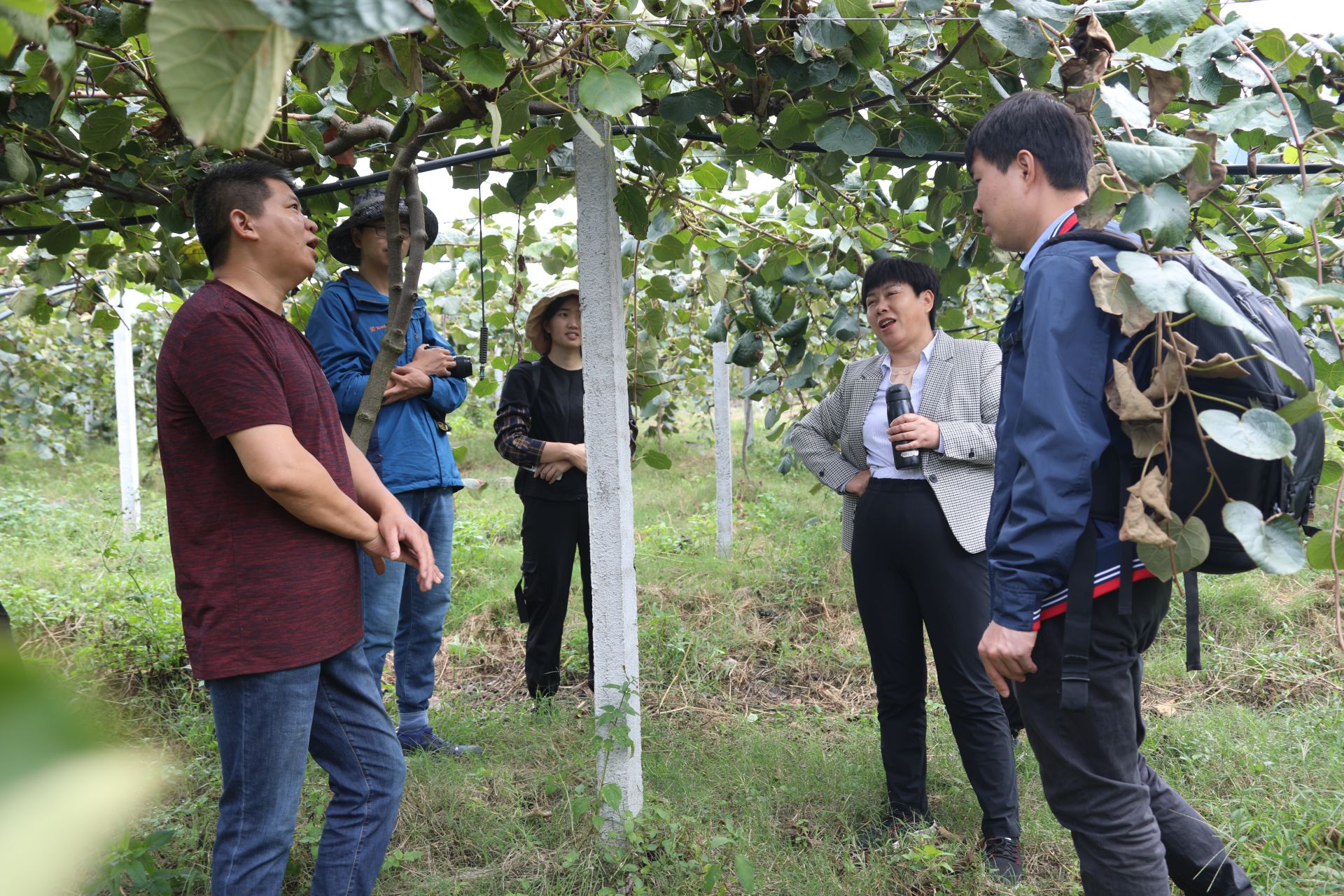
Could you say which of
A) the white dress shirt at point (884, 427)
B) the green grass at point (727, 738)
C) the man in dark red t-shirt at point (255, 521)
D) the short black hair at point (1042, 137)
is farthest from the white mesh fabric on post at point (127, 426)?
the short black hair at point (1042, 137)

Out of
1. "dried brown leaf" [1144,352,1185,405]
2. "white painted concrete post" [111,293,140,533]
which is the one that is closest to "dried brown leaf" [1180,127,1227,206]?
"dried brown leaf" [1144,352,1185,405]

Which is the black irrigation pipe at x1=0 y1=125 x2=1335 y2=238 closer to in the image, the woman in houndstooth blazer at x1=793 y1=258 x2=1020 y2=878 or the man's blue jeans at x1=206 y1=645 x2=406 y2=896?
the woman in houndstooth blazer at x1=793 y1=258 x2=1020 y2=878

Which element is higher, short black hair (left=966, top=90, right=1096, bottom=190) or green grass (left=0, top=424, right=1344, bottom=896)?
short black hair (left=966, top=90, right=1096, bottom=190)

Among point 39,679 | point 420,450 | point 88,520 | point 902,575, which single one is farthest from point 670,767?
point 88,520

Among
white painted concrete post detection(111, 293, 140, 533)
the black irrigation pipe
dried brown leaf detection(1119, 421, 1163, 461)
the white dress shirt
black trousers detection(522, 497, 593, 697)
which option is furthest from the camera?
white painted concrete post detection(111, 293, 140, 533)

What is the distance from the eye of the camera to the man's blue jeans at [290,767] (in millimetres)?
1684

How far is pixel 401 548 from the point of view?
81.4 inches

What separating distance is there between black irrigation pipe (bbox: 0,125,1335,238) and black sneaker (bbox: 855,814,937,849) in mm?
1733

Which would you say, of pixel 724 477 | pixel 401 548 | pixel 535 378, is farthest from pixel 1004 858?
pixel 724 477

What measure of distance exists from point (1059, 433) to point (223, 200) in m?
1.54

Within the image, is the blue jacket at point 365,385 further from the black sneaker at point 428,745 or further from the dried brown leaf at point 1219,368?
the dried brown leaf at point 1219,368

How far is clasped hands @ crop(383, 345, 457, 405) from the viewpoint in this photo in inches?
108

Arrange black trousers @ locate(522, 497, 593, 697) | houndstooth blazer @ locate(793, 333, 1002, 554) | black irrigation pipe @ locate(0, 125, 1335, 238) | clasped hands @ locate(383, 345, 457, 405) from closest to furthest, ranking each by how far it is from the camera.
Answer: black irrigation pipe @ locate(0, 125, 1335, 238)
houndstooth blazer @ locate(793, 333, 1002, 554)
clasped hands @ locate(383, 345, 457, 405)
black trousers @ locate(522, 497, 593, 697)

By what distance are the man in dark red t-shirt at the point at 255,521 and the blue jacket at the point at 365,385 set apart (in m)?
0.86
